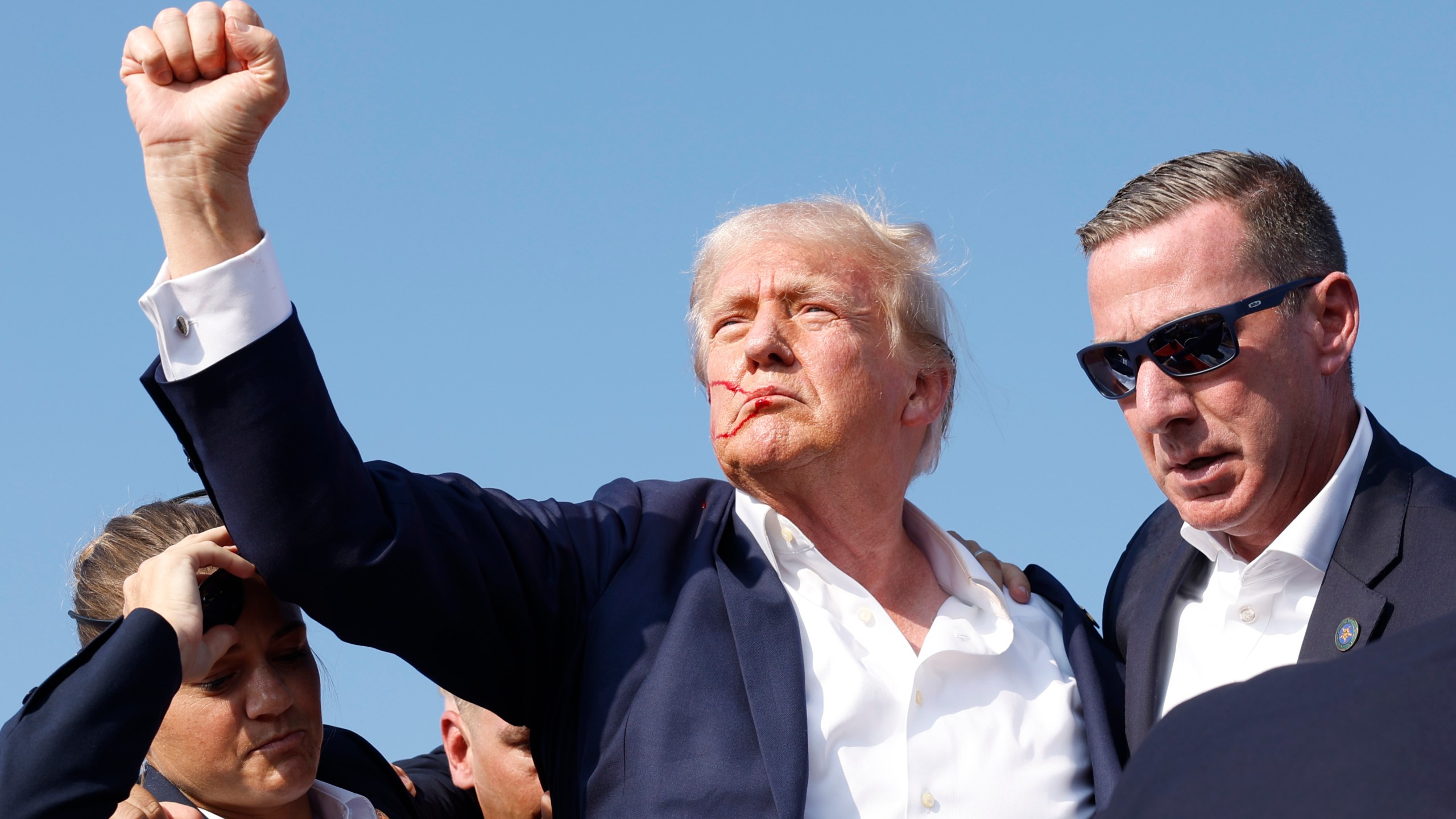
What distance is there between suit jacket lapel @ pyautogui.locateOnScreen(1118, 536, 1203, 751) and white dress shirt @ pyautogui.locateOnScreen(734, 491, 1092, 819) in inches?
5.6

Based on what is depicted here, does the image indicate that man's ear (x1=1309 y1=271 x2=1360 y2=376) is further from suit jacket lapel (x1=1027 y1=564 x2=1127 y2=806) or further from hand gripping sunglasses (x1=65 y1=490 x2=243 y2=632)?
hand gripping sunglasses (x1=65 y1=490 x2=243 y2=632)

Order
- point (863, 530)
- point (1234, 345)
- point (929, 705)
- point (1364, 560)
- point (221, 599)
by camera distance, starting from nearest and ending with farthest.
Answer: point (221, 599)
point (1364, 560)
point (929, 705)
point (1234, 345)
point (863, 530)

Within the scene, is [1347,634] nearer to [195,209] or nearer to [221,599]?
[221,599]

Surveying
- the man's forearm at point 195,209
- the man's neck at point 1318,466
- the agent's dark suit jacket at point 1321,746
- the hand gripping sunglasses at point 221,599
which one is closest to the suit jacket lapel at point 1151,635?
the man's neck at point 1318,466

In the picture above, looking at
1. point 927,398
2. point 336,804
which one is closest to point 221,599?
point 336,804

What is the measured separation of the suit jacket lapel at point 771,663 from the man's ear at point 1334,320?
151cm

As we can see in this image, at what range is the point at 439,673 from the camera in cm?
320

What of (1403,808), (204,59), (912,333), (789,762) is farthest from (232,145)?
(1403,808)

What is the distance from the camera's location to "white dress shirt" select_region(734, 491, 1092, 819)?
3.35 metres

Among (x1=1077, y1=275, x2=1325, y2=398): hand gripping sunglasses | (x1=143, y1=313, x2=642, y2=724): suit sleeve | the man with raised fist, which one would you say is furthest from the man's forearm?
(x1=1077, y1=275, x2=1325, y2=398): hand gripping sunglasses

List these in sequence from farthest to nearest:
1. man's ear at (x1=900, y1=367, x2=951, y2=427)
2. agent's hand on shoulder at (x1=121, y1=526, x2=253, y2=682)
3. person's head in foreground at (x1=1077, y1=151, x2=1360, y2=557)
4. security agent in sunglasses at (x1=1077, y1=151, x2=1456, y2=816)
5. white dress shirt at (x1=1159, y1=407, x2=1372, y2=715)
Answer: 1. man's ear at (x1=900, y1=367, x2=951, y2=427)
2. person's head in foreground at (x1=1077, y1=151, x2=1360, y2=557)
3. white dress shirt at (x1=1159, y1=407, x2=1372, y2=715)
4. security agent in sunglasses at (x1=1077, y1=151, x2=1456, y2=816)
5. agent's hand on shoulder at (x1=121, y1=526, x2=253, y2=682)

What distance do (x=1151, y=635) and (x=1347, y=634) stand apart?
0.62 metres

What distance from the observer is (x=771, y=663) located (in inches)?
132

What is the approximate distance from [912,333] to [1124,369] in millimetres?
635
